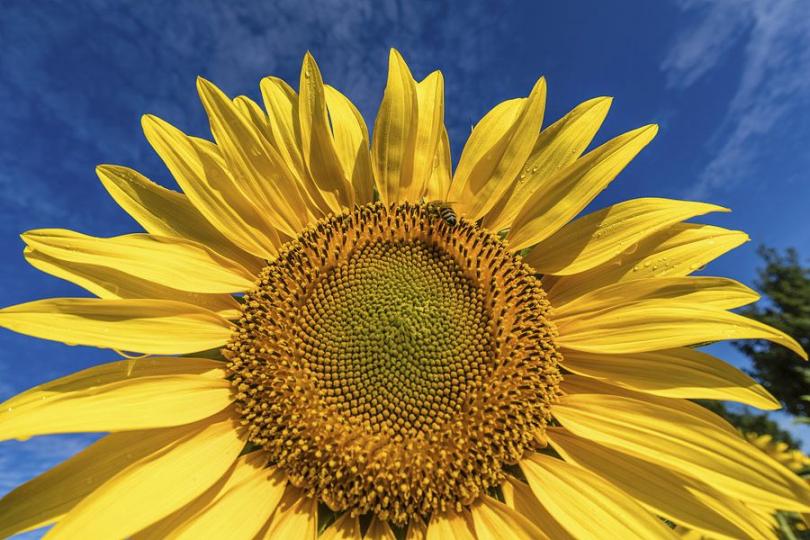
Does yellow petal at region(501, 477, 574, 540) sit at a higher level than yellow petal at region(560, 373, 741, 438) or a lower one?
lower

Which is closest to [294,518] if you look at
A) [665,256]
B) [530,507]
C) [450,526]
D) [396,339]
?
[450,526]

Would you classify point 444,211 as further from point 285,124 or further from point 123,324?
point 123,324

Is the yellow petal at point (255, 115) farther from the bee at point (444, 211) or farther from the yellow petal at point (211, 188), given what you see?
the bee at point (444, 211)

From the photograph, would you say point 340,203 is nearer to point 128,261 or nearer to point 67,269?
point 128,261

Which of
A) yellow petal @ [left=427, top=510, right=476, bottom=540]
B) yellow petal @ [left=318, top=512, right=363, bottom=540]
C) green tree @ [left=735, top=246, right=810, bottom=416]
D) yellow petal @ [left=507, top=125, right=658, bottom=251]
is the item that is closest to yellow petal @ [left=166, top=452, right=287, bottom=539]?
yellow petal @ [left=318, top=512, right=363, bottom=540]

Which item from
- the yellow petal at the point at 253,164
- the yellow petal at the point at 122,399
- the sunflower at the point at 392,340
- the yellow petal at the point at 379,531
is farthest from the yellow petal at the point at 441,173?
the yellow petal at the point at 379,531

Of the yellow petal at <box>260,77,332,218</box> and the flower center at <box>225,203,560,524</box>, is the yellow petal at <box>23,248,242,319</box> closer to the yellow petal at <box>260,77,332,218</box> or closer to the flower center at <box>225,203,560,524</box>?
the flower center at <box>225,203,560,524</box>
